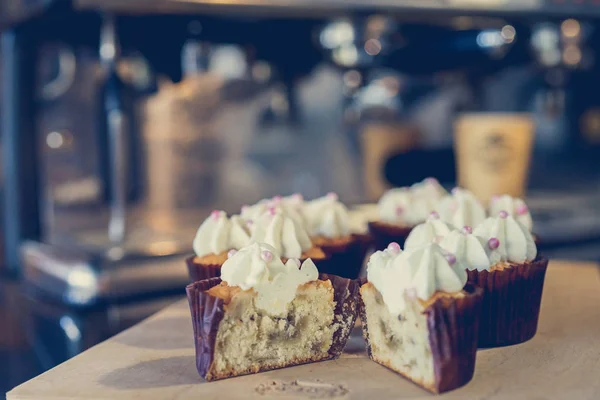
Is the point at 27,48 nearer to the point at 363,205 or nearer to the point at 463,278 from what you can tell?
the point at 363,205

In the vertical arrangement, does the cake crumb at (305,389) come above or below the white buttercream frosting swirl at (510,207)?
below

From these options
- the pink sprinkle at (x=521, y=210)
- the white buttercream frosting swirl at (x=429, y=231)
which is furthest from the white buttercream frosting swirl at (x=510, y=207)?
the white buttercream frosting swirl at (x=429, y=231)

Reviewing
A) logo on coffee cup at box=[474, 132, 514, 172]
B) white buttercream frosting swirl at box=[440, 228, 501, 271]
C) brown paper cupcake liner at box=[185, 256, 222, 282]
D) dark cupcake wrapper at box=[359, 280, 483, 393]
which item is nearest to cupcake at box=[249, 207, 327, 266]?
brown paper cupcake liner at box=[185, 256, 222, 282]

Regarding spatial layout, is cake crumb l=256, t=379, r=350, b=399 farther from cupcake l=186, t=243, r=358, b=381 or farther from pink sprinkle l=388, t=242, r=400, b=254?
pink sprinkle l=388, t=242, r=400, b=254

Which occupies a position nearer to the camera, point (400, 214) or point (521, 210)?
point (521, 210)

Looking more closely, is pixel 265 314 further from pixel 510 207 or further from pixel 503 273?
pixel 510 207

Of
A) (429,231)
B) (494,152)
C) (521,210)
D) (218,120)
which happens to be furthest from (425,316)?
(218,120)

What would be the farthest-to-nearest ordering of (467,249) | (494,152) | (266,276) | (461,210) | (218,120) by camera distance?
1. (218,120)
2. (494,152)
3. (461,210)
4. (467,249)
5. (266,276)

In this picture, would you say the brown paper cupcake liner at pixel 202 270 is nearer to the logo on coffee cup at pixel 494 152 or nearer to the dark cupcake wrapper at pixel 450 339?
the dark cupcake wrapper at pixel 450 339
